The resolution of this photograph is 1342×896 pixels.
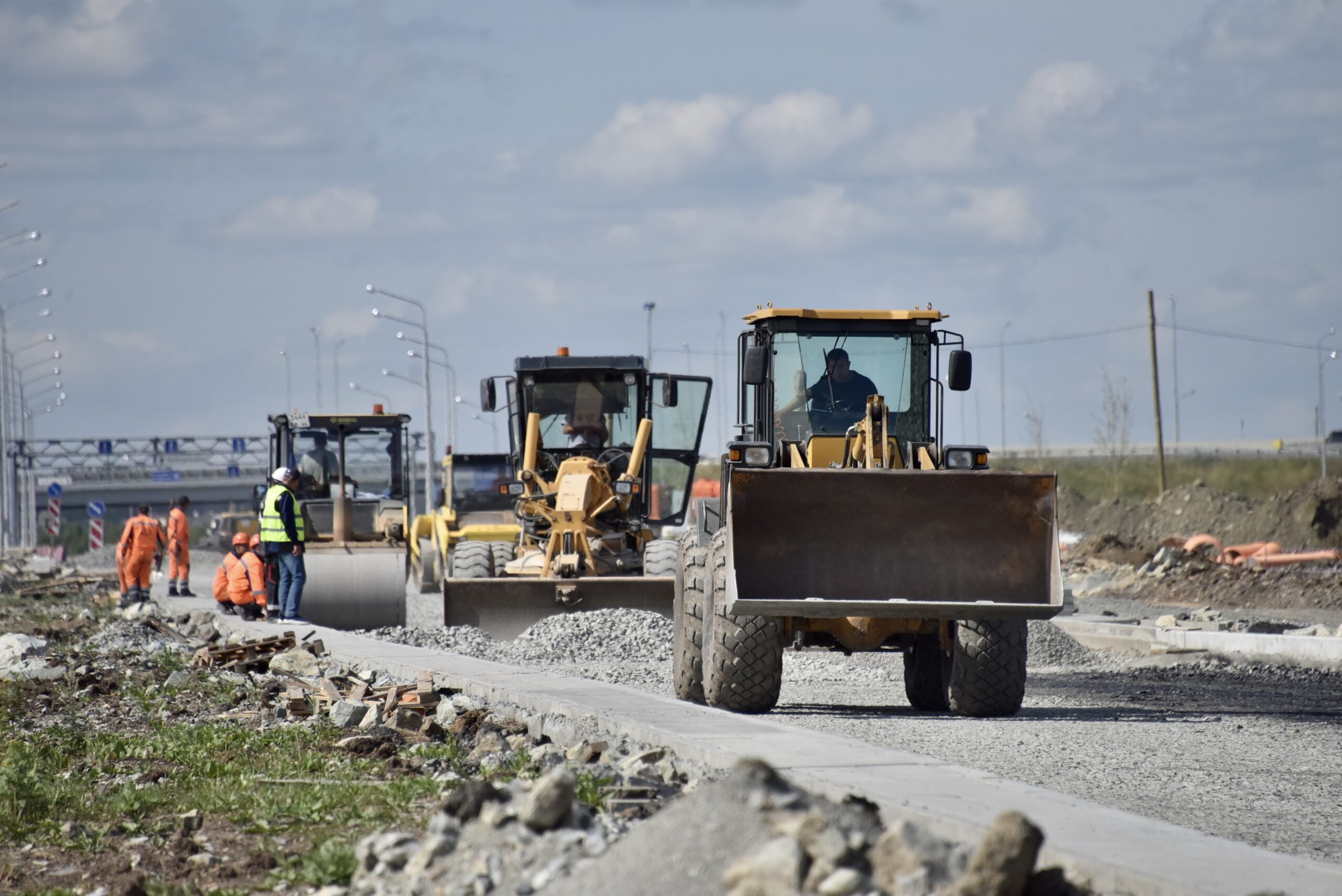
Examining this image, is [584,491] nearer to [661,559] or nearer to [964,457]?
[661,559]

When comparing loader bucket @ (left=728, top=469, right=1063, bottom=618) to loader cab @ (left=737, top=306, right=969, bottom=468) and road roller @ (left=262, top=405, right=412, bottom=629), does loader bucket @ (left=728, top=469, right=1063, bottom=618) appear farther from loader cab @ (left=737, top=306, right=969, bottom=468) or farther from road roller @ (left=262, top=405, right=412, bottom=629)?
road roller @ (left=262, top=405, right=412, bottom=629)

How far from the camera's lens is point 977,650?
420 inches

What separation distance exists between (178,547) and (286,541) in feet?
31.7

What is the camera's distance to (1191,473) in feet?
230

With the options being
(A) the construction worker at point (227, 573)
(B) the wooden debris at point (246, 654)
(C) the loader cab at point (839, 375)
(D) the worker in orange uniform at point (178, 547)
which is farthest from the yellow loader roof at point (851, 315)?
(D) the worker in orange uniform at point (178, 547)

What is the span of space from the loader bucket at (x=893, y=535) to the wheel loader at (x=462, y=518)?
1285 cm

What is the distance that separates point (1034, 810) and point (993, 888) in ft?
4.76

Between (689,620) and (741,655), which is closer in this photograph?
(741,655)

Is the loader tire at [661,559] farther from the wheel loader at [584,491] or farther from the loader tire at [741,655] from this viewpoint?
the loader tire at [741,655]

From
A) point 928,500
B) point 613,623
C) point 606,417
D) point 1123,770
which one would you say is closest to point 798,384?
point 928,500

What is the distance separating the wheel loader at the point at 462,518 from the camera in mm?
25562

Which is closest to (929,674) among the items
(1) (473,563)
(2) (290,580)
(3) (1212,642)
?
(3) (1212,642)

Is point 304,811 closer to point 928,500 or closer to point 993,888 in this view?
point 993,888

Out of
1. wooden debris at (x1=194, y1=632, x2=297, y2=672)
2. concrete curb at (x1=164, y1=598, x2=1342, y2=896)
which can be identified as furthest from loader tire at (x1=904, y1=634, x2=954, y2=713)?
wooden debris at (x1=194, y1=632, x2=297, y2=672)
